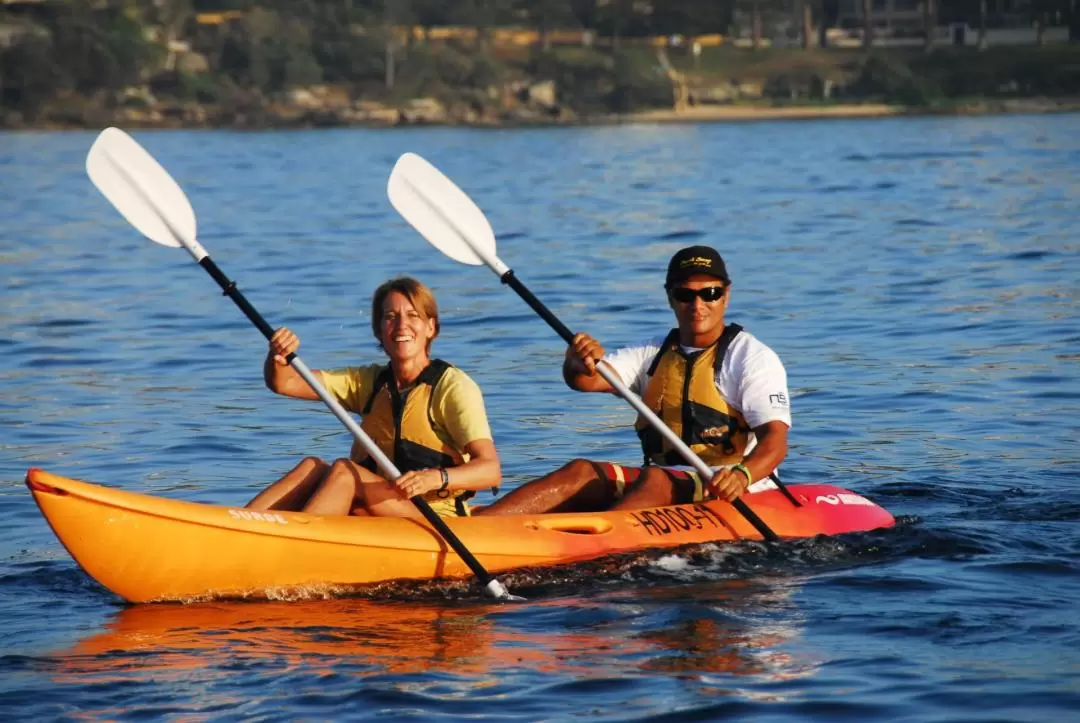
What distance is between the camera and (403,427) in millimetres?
6797

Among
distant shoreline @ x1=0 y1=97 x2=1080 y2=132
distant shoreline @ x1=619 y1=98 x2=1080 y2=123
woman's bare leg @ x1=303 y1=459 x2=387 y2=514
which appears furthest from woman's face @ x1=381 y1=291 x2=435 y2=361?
distant shoreline @ x1=619 y1=98 x2=1080 y2=123

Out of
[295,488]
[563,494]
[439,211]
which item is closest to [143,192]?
[439,211]

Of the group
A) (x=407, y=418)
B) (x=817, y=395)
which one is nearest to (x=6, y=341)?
(x=817, y=395)

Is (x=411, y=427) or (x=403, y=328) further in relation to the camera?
(x=411, y=427)

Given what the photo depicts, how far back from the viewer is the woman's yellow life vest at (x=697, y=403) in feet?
23.3

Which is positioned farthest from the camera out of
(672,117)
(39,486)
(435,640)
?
(672,117)

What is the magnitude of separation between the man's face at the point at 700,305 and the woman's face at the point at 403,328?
3.34ft

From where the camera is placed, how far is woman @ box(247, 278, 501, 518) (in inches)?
261

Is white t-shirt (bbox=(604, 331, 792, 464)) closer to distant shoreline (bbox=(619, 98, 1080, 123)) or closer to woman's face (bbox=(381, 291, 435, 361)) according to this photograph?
woman's face (bbox=(381, 291, 435, 361))

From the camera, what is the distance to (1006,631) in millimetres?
6148

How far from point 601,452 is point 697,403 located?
2.64m

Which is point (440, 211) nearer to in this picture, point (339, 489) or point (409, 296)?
point (409, 296)

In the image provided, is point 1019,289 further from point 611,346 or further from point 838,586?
point 838,586

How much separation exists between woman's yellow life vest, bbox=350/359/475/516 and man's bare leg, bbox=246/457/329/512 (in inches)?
8.0
